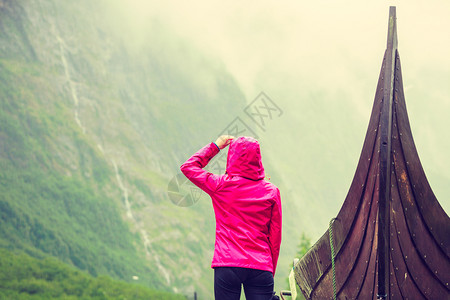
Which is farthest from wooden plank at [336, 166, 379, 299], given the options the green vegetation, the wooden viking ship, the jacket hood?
the green vegetation

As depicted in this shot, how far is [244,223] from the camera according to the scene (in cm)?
285

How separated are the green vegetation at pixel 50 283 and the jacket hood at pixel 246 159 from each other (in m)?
26.2

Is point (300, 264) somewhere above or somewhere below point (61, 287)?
below

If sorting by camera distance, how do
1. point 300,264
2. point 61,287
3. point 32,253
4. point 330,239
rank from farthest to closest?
point 32,253 < point 61,287 < point 300,264 < point 330,239

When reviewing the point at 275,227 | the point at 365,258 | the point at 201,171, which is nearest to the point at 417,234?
the point at 365,258

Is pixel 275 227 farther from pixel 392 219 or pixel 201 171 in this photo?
pixel 392 219

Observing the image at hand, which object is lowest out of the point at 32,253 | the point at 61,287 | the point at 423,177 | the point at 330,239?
the point at 330,239

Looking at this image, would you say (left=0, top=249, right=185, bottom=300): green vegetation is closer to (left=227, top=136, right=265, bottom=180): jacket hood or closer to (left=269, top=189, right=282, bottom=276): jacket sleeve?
(left=269, top=189, right=282, bottom=276): jacket sleeve

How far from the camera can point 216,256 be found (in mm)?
2807

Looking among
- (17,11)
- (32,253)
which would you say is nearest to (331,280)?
(32,253)

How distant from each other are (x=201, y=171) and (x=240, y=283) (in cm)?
66

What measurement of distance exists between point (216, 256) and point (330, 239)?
8.49ft

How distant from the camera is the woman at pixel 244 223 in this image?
2760 mm

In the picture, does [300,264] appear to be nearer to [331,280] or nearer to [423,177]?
[331,280]
